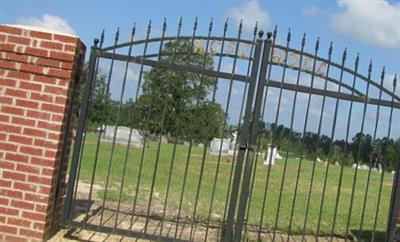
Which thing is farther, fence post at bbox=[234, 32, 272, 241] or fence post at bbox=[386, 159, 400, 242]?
fence post at bbox=[386, 159, 400, 242]

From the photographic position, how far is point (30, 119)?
18.5ft

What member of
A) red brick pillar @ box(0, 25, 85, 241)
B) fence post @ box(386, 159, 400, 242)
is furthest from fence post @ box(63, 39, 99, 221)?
fence post @ box(386, 159, 400, 242)

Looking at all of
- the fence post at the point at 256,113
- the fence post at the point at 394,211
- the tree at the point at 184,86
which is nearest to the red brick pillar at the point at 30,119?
the tree at the point at 184,86

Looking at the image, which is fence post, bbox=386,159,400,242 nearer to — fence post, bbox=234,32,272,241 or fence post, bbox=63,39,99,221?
fence post, bbox=234,32,272,241

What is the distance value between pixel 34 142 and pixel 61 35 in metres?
1.14

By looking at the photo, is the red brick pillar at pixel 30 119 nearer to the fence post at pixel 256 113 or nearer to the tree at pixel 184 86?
the tree at pixel 184 86

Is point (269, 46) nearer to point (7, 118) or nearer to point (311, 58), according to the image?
point (311, 58)

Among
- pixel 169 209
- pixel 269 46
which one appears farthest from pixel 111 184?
pixel 269 46

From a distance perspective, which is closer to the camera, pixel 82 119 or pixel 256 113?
pixel 256 113

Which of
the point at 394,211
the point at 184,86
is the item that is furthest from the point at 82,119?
the point at 394,211

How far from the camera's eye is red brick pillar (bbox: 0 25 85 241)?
5.62 metres

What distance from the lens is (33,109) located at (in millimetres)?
5633

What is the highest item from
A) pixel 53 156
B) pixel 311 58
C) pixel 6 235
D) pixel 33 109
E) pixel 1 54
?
pixel 311 58

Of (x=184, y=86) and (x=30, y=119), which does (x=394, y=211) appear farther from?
(x=30, y=119)
